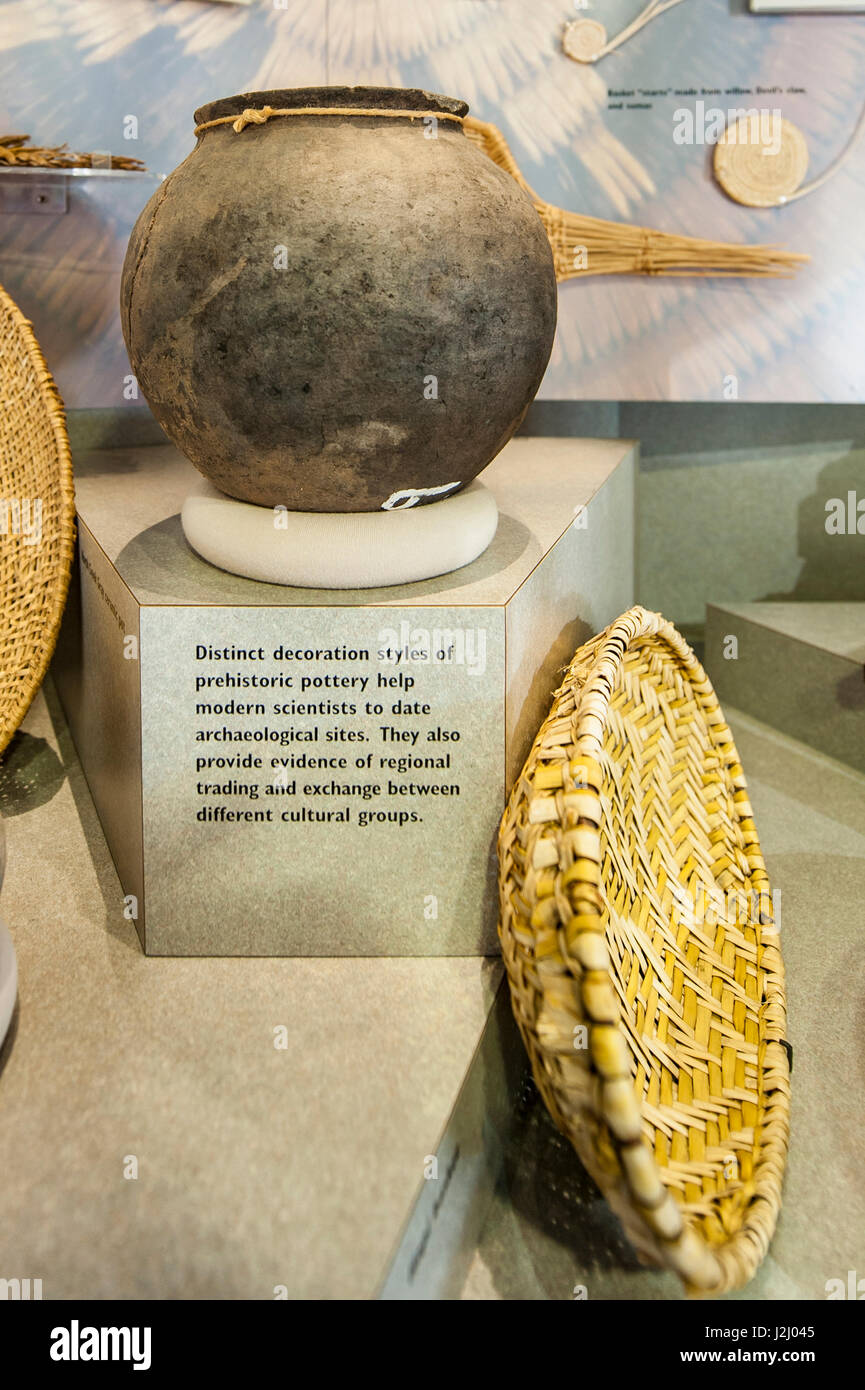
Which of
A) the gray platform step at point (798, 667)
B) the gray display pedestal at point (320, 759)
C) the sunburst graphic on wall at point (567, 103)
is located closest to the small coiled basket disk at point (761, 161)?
the sunburst graphic on wall at point (567, 103)

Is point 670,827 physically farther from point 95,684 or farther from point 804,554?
point 804,554

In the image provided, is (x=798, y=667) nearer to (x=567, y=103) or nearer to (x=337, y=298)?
(x=567, y=103)

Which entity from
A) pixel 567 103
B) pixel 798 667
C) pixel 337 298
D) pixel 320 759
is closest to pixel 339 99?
pixel 337 298

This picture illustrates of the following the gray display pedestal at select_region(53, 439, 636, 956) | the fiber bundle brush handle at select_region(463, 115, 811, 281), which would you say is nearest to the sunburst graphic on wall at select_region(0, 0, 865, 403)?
the fiber bundle brush handle at select_region(463, 115, 811, 281)

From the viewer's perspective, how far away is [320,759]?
1008mm

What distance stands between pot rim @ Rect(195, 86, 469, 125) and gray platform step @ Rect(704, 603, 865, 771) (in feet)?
3.68

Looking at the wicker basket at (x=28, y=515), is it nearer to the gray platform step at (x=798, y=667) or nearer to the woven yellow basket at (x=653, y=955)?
the woven yellow basket at (x=653, y=955)

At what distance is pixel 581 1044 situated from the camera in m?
0.74

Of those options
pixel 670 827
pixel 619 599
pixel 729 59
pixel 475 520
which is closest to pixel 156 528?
pixel 475 520

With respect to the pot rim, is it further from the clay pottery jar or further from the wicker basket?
the wicker basket

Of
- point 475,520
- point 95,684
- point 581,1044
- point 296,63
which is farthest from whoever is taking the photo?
point 296,63

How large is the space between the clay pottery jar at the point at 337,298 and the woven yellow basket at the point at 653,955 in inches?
10.8

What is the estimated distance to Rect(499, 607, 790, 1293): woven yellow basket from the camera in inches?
28.3

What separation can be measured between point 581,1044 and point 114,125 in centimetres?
172
